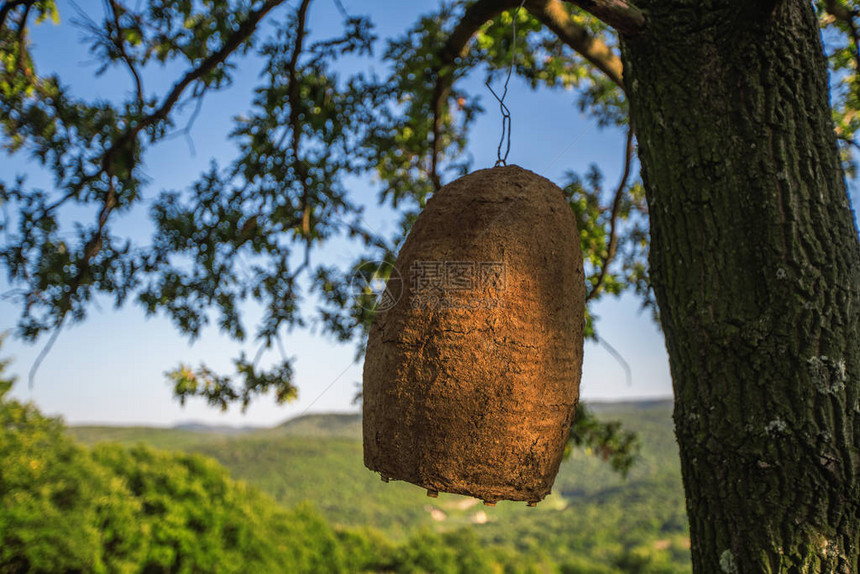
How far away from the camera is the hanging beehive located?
5.47 ft

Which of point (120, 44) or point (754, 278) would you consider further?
point (120, 44)

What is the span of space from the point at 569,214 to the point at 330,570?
555 inches

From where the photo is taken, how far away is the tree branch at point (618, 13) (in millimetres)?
1910

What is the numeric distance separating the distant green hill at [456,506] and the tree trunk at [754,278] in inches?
460

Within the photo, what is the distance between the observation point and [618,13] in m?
1.97

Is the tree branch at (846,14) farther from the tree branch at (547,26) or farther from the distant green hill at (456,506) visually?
the distant green hill at (456,506)

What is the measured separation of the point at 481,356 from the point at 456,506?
1250 cm

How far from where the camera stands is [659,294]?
2051mm

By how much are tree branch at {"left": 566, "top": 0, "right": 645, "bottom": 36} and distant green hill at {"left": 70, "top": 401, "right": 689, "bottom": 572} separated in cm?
1193

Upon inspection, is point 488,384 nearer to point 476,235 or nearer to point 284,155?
point 476,235

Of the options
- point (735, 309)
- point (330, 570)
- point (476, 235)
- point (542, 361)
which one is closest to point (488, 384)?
point (542, 361)

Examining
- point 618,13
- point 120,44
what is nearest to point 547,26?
point 618,13

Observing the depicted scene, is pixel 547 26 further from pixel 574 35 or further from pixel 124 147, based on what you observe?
pixel 124 147

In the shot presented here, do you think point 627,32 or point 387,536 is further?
point 387,536
